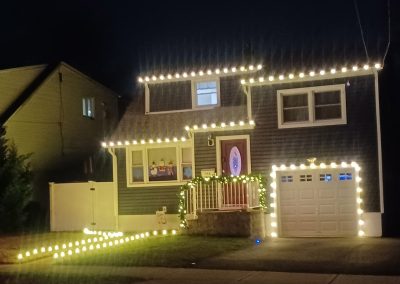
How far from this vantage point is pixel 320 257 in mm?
14352

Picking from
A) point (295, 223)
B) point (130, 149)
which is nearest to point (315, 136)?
point (295, 223)

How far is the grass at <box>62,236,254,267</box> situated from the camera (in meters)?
14.2

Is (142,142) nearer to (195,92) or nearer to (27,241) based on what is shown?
(195,92)

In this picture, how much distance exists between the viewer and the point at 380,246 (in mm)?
16281

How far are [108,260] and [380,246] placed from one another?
680 centimetres

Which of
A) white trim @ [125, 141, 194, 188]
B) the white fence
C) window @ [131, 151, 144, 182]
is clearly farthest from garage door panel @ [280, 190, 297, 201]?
the white fence

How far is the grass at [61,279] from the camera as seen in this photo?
11945 millimetres

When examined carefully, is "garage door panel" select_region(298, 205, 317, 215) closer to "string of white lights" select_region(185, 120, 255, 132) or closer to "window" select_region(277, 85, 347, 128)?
"window" select_region(277, 85, 347, 128)

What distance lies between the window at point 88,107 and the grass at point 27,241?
7763 mm

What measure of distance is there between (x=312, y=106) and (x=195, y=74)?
481 centimetres

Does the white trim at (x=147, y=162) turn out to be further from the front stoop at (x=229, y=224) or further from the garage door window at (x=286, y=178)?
the garage door window at (x=286, y=178)

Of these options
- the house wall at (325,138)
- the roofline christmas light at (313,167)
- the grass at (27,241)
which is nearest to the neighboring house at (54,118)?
the grass at (27,241)

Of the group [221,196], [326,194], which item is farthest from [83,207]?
[326,194]

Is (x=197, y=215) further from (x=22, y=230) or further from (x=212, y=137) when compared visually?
(x=22, y=230)
